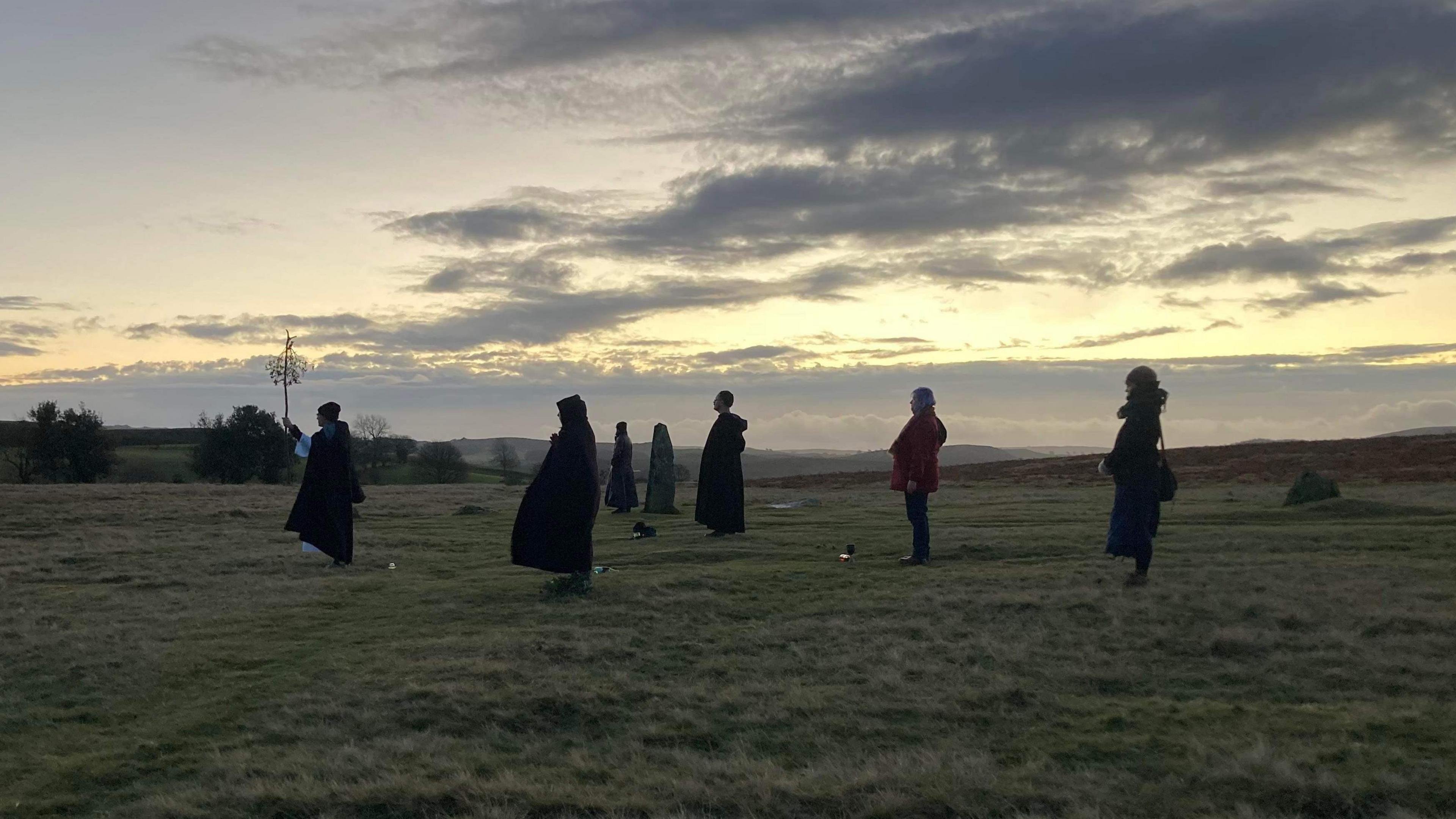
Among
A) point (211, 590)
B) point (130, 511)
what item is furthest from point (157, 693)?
point (130, 511)

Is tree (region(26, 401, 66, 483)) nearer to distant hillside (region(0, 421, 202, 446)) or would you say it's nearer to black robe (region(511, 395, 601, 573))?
distant hillside (region(0, 421, 202, 446))

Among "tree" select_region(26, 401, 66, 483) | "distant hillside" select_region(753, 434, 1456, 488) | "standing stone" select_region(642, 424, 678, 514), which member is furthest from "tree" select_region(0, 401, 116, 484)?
"standing stone" select_region(642, 424, 678, 514)

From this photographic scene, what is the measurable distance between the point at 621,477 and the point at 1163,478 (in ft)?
57.9

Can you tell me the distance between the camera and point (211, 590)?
1400 cm

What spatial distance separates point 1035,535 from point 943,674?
10629mm

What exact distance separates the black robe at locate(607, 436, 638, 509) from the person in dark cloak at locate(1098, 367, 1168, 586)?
1705cm

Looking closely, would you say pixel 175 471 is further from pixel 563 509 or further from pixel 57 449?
pixel 563 509

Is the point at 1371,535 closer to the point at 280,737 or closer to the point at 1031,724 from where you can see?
the point at 1031,724

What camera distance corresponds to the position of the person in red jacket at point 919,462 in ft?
48.3

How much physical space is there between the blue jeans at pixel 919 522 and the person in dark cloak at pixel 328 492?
8.42 meters

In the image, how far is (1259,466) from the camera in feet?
139

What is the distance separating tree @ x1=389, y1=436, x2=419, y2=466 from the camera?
252 ft

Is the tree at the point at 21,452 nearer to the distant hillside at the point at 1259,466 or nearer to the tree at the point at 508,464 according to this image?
the tree at the point at 508,464

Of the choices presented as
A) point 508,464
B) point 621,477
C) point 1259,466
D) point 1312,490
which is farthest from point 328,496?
point 508,464
